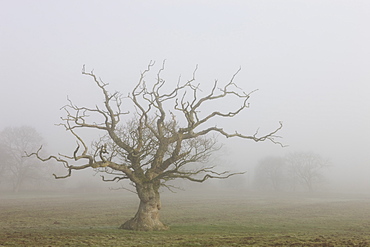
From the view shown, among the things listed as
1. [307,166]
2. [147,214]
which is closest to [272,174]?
[307,166]

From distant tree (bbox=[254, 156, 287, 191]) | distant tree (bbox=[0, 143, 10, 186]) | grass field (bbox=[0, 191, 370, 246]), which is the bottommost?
grass field (bbox=[0, 191, 370, 246])

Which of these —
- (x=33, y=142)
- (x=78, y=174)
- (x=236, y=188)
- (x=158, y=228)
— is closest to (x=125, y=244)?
(x=158, y=228)

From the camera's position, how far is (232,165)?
11075 cm

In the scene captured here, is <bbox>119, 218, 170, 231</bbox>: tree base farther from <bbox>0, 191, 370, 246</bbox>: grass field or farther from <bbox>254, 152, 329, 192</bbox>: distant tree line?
<bbox>254, 152, 329, 192</bbox>: distant tree line

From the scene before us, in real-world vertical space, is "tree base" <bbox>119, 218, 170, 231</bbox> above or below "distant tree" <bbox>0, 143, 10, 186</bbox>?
below

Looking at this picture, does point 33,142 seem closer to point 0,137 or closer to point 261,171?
point 0,137

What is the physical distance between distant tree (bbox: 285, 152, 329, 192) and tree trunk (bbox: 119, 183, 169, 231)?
240ft

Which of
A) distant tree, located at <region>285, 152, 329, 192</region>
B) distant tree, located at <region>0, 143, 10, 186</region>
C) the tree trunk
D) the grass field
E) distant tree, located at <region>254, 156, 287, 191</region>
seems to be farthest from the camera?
distant tree, located at <region>254, 156, 287, 191</region>

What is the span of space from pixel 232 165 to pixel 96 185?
170 ft

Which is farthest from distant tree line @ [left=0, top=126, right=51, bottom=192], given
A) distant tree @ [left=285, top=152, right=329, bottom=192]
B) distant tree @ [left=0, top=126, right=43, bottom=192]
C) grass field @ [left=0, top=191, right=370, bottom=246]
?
distant tree @ [left=285, top=152, right=329, bottom=192]

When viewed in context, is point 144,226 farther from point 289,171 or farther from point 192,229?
point 289,171

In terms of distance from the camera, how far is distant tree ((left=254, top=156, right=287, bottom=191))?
88.8m

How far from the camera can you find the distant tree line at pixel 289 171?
277ft

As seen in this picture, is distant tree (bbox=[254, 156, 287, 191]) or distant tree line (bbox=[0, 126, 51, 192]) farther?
distant tree (bbox=[254, 156, 287, 191])
